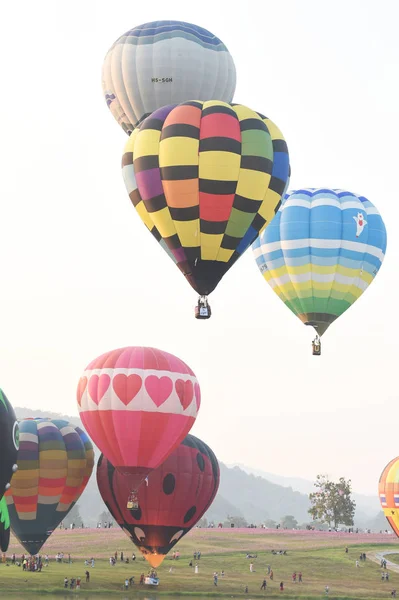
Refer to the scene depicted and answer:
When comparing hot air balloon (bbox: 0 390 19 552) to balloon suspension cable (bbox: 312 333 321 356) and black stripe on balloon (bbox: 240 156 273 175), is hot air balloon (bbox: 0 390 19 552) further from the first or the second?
balloon suspension cable (bbox: 312 333 321 356)

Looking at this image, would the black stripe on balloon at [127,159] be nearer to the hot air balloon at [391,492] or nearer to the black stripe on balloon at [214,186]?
the black stripe on balloon at [214,186]

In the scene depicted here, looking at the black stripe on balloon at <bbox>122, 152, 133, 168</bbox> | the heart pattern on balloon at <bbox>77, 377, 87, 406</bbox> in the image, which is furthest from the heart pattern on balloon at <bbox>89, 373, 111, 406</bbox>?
the black stripe on balloon at <bbox>122, 152, 133, 168</bbox>

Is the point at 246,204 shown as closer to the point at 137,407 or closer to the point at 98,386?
the point at 137,407

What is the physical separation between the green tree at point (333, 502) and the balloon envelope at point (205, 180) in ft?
195

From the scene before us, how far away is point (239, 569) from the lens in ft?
165

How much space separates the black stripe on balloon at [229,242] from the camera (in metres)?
31.2

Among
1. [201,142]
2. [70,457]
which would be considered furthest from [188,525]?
[201,142]

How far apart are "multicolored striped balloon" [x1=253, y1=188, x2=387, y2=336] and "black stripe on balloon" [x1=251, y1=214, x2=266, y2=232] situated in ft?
26.1

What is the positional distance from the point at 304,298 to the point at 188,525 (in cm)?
1044

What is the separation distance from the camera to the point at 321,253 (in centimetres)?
3975

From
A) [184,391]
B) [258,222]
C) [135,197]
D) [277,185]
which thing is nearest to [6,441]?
[135,197]

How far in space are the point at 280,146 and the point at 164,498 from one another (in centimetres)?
1565

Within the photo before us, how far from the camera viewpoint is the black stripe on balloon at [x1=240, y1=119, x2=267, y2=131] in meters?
31.3

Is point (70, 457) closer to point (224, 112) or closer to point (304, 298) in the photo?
point (304, 298)
